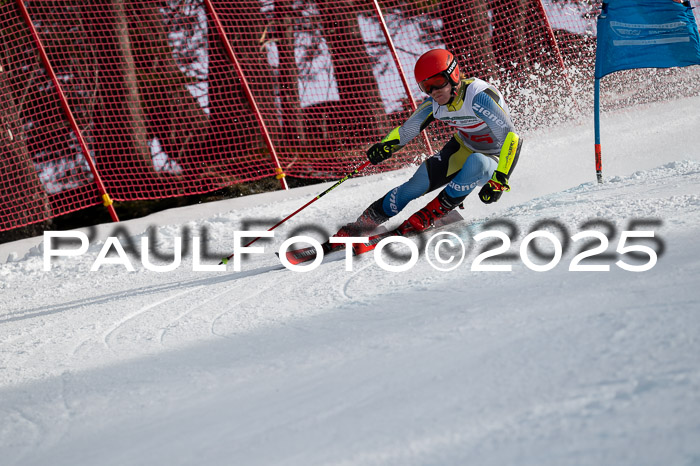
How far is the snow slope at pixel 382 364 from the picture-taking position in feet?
5.26

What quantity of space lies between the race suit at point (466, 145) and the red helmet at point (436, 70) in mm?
174

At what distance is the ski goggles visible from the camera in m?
4.40

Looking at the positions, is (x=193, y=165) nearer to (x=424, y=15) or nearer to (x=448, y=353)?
(x=424, y=15)

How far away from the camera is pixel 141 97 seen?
8391 millimetres

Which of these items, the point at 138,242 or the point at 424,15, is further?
the point at 424,15

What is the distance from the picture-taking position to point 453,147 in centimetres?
489

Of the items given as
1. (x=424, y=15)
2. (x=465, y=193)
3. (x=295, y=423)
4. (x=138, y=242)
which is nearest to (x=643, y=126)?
(x=424, y=15)

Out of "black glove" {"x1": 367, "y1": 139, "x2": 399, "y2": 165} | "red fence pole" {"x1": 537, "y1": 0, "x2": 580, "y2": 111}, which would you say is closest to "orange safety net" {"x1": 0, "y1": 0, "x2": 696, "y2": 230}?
"red fence pole" {"x1": 537, "y1": 0, "x2": 580, "y2": 111}

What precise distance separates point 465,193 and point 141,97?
5.45m

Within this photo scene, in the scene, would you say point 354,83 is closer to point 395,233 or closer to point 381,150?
point 381,150

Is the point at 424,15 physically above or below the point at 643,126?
above

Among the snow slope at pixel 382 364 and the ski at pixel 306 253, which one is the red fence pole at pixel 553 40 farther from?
the ski at pixel 306 253

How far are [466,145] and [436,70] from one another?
0.73m

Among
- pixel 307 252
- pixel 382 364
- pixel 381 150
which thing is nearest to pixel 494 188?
pixel 381 150
